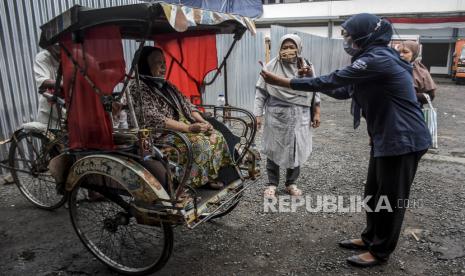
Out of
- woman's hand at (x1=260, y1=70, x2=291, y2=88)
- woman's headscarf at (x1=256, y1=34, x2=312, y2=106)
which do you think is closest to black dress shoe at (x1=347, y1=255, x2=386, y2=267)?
woman's hand at (x1=260, y1=70, x2=291, y2=88)

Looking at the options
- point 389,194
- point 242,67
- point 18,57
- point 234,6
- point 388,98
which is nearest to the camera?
point 388,98

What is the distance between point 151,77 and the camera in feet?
10.3

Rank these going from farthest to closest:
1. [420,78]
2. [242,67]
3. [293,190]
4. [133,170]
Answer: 1. [242,67]
2. [420,78]
3. [293,190]
4. [133,170]

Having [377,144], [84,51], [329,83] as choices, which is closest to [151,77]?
[84,51]

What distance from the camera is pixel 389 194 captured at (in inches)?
108

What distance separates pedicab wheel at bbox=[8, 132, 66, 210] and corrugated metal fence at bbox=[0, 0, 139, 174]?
30.9 inches

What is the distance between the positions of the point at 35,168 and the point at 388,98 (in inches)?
131

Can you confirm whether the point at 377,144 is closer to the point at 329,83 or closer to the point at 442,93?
the point at 329,83

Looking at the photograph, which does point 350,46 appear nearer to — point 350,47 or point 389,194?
point 350,47

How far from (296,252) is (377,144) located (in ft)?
3.77

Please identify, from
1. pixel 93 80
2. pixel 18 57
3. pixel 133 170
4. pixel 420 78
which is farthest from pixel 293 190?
pixel 18 57

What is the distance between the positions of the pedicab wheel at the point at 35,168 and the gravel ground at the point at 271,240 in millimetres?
140

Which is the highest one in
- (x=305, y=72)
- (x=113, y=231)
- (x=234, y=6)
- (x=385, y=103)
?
(x=234, y=6)

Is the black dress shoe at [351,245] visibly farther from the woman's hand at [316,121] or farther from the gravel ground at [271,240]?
the woman's hand at [316,121]
